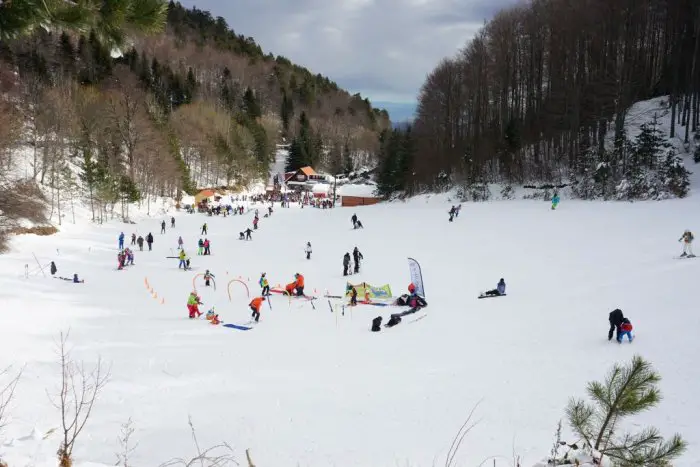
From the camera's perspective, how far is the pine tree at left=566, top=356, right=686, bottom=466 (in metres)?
3.15

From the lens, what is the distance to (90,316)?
13.8 metres

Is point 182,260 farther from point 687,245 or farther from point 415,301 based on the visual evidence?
point 687,245

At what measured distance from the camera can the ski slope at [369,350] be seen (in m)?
6.64

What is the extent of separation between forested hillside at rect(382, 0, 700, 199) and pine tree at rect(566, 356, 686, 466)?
28747 mm

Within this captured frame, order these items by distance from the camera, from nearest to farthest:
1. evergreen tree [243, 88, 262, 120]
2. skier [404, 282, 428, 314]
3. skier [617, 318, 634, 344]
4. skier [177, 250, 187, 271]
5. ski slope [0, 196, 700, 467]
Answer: ski slope [0, 196, 700, 467] → skier [617, 318, 634, 344] → skier [404, 282, 428, 314] → skier [177, 250, 187, 271] → evergreen tree [243, 88, 262, 120]

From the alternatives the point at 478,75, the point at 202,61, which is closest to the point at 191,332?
the point at 478,75

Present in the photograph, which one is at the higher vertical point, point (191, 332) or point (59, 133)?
point (59, 133)

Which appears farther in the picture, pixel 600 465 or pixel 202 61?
pixel 202 61

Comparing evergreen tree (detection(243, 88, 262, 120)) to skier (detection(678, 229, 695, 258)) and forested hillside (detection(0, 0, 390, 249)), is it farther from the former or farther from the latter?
skier (detection(678, 229, 695, 258))

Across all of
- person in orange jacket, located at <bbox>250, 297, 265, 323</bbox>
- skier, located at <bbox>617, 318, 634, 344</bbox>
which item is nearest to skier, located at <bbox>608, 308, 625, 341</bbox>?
skier, located at <bbox>617, 318, 634, 344</bbox>

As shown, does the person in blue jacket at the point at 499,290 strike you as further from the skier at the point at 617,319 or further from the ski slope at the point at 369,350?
the skier at the point at 617,319

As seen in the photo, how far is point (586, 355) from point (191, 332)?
10437 millimetres

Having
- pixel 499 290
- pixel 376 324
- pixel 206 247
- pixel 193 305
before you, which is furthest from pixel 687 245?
pixel 206 247

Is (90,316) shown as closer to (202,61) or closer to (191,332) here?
(191,332)
